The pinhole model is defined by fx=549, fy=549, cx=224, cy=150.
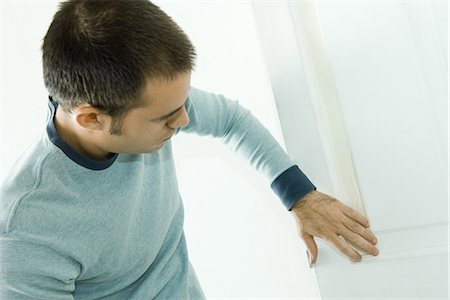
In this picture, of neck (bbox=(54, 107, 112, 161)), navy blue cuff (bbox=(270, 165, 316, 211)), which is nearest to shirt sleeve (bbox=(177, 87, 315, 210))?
navy blue cuff (bbox=(270, 165, 316, 211))

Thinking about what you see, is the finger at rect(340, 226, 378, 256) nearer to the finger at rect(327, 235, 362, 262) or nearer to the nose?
the finger at rect(327, 235, 362, 262)

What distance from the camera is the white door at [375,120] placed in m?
0.92

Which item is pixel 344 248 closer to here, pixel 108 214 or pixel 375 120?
pixel 375 120

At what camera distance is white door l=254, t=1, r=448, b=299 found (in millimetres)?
918

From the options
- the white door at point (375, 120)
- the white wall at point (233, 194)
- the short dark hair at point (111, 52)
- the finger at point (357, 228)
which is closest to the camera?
the short dark hair at point (111, 52)

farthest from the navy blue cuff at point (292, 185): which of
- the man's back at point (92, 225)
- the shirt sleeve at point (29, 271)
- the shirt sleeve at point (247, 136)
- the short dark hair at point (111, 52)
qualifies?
the shirt sleeve at point (29, 271)

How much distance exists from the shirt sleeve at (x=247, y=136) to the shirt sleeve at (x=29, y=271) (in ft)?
1.19

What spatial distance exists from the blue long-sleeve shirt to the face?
6 centimetres

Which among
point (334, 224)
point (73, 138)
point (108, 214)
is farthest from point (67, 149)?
point (334, 224)

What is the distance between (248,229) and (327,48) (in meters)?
0.58

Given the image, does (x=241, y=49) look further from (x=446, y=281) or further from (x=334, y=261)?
(x=446, y=281)

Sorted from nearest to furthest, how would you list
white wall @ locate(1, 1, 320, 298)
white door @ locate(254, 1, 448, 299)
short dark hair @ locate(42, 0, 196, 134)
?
short dark hair @ locate(42, 0, 196, 134) → white door @ locate(254, 1, 448, 299) → white wall @ locate(1, 1, 320, 298)

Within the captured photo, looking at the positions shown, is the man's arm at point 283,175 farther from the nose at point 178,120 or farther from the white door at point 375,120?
the nose at point 178,120

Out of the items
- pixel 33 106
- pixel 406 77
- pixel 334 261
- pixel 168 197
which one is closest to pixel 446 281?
pixel 334 261
